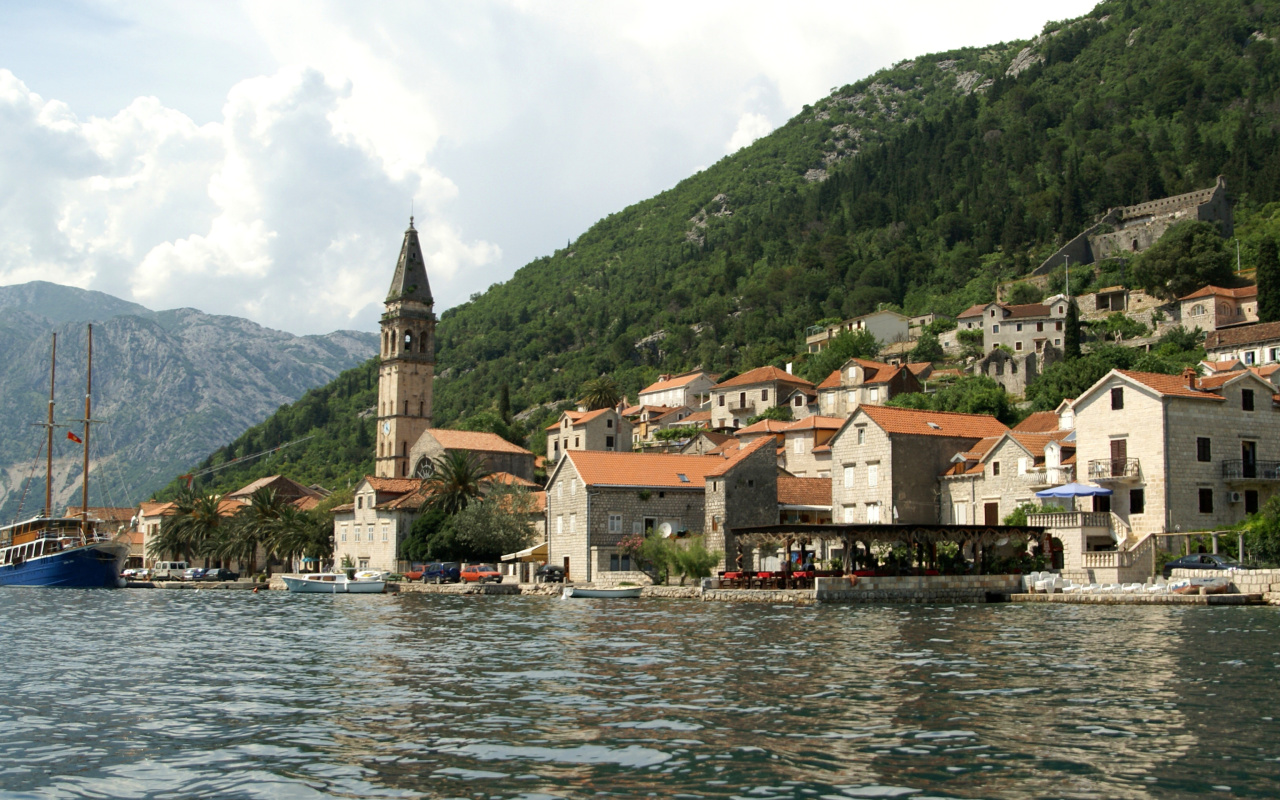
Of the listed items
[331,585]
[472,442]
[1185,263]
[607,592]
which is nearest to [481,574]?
[331,585]

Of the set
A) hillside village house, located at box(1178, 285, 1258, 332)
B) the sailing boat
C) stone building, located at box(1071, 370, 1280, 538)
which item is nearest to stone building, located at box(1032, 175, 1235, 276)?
hillside village house, located at box(1178, 285, 1258, 332)

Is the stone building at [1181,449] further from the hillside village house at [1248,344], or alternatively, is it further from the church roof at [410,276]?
the church roof at [410,276]

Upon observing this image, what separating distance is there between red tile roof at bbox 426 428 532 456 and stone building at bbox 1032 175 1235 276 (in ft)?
210

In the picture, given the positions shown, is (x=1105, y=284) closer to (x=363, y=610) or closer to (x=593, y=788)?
(x=363, y=610)

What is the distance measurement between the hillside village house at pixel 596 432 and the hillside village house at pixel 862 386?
17543mm

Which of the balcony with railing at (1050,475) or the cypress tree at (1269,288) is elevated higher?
the cypress tree at (1269,288)

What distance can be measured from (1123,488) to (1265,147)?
105 meters

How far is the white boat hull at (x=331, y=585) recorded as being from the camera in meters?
64.2

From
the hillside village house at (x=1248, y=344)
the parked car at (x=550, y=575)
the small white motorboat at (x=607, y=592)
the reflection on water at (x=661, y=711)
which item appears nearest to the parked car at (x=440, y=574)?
the parked car at (x=550, y=575)

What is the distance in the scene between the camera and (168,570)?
89.0 meters

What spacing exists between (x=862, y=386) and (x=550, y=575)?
142 feet

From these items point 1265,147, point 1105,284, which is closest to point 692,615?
point 1105,284

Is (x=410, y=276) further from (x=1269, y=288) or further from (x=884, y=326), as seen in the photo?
(x=1269, y=288)

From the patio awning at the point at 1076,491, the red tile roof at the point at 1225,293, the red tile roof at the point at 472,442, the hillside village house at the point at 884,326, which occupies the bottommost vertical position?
the patio awning at the point at 1076,491
